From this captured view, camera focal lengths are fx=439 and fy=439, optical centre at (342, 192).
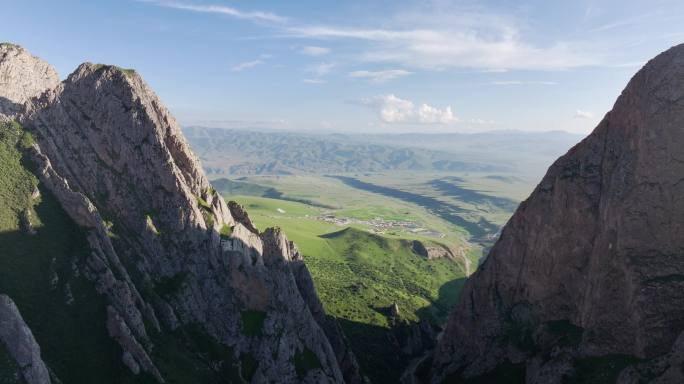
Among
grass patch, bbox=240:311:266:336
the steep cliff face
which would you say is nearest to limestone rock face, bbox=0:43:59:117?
grass patch, bbox=240:311:266:336

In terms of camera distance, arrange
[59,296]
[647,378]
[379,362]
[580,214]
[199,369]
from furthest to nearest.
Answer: [379,362] → [580,214] → [199,369] → [59,296] → [647,378]

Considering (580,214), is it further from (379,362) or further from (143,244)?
(143,244)

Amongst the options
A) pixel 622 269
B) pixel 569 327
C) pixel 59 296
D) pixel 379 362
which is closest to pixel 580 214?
pixel 622 269

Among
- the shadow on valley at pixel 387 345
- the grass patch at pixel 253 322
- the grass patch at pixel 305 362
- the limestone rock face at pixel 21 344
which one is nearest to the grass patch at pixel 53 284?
the limestone rock face at pixel 21 344

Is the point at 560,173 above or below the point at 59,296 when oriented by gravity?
above

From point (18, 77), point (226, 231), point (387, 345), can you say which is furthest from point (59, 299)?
point (387, 345)

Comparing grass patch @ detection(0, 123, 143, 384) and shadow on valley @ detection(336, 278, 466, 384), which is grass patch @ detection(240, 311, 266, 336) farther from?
shadow on valley @ detection(336, 278, 466, 384)

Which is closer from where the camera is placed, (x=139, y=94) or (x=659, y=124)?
(x=659, y=124)
